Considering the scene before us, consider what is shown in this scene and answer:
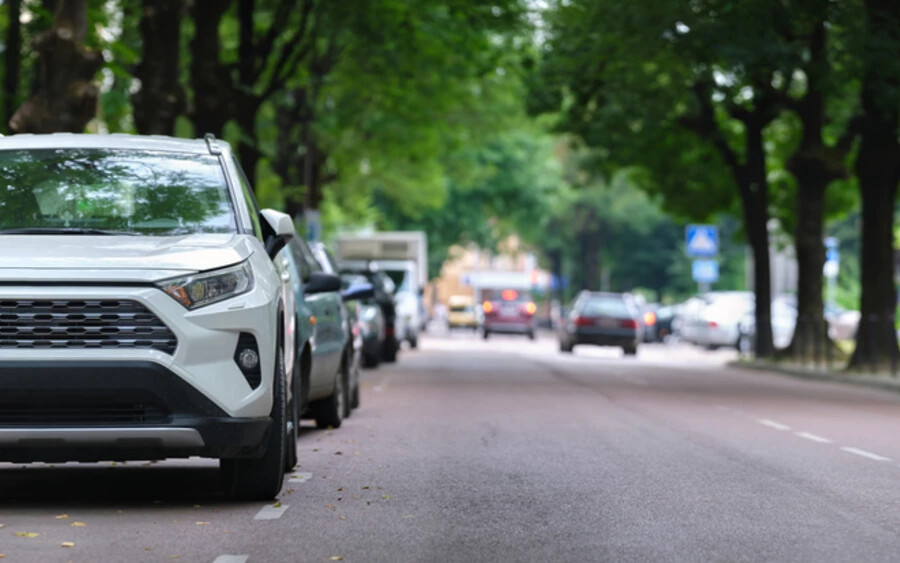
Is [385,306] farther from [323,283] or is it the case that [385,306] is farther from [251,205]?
[251,205]

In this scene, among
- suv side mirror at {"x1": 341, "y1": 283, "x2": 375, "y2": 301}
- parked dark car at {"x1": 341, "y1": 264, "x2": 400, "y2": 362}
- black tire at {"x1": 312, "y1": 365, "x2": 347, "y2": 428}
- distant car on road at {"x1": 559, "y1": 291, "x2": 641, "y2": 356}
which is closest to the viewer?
black tire at {"x1": 312, "y1": 365, "x2": 347, "y2": 428}

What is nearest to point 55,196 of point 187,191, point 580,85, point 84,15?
point 187,191

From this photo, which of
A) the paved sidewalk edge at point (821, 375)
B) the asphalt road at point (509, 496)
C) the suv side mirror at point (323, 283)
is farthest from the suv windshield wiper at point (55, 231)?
the paved sidewalk edge at point (821, 375)

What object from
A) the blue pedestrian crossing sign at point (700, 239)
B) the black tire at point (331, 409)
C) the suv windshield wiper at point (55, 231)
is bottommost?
the black tire at point (331, 409)

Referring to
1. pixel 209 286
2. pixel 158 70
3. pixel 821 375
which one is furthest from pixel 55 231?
pixel 821 375

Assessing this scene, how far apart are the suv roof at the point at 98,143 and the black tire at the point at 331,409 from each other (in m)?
5.23

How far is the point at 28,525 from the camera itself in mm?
8586

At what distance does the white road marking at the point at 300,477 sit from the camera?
10.8 meters

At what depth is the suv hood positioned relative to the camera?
8734mm

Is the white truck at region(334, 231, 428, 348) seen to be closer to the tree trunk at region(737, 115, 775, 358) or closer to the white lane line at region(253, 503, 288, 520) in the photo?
the tree trunk at region(737, 115, 775, 358)

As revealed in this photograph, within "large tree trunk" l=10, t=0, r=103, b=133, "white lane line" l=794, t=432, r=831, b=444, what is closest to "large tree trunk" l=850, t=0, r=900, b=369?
"white lane line" l=794, t=432, r=831, b=444

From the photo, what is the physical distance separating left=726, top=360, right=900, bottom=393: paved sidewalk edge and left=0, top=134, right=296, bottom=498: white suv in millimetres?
18571

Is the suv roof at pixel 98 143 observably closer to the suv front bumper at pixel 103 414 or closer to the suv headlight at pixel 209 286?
the suv headlight at pixel 209 286

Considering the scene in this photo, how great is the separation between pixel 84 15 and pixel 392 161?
30.4 m
